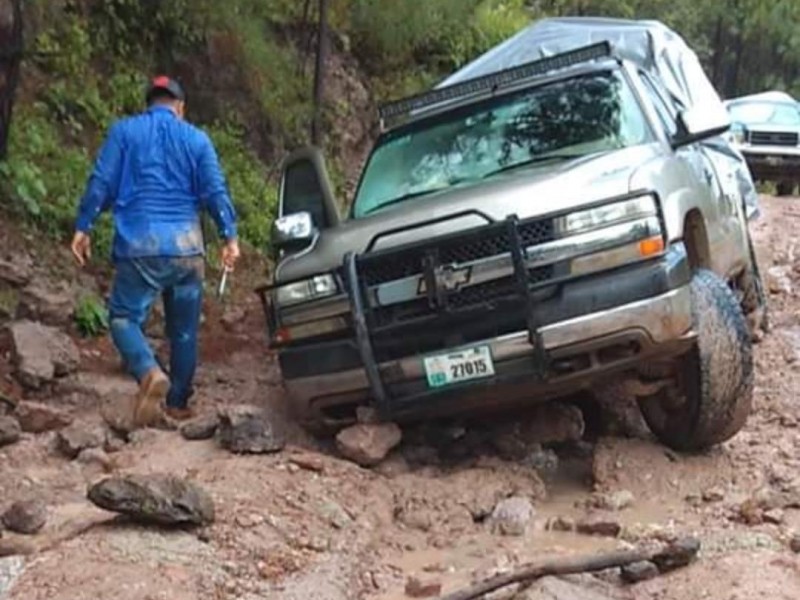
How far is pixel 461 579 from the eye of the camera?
15.3 feet

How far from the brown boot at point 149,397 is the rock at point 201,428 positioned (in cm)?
17

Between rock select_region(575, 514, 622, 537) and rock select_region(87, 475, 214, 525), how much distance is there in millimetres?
1535

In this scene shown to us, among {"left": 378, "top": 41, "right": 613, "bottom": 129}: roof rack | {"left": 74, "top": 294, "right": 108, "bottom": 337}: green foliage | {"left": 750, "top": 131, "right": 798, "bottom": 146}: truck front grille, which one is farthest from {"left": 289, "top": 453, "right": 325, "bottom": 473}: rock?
{"left": 750, "top": 131, "right": 798, "bottom": 146}: truck front grille

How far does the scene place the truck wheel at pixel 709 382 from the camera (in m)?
5.74

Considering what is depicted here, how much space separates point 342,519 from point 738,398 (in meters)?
1.99

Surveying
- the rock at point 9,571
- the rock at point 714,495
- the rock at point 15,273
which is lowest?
the rock at point 714,495

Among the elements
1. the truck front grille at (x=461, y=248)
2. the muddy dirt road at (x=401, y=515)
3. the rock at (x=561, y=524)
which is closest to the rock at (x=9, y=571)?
the muddy dirt road at (x=401, y=515)

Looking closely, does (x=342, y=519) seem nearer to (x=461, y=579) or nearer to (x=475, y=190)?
(x=461, y=579)

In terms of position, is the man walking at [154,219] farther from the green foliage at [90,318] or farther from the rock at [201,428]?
the green foliage at [90,318]

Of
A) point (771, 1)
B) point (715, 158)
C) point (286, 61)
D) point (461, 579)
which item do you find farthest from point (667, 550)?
point (771, 1)

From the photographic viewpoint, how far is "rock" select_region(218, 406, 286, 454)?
5805mm

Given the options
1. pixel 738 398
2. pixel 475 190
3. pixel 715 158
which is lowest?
pixel 738 398

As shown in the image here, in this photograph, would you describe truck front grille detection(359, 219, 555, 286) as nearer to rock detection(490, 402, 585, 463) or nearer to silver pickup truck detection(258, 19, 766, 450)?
silver pickup truck detection(258, 19, 766, 450)

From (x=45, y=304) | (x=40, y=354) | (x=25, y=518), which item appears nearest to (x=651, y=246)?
(x=25, y=518)
